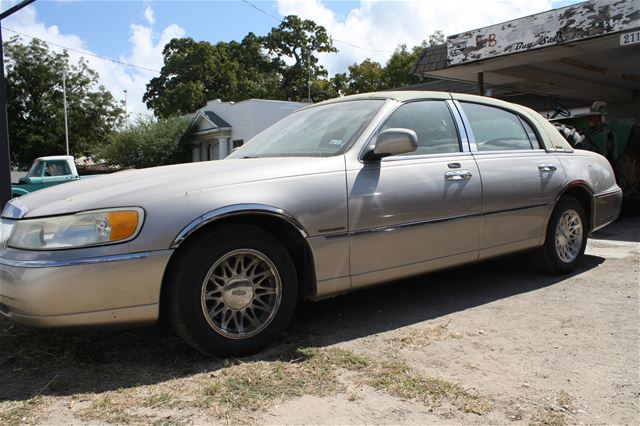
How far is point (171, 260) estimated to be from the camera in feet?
9.67

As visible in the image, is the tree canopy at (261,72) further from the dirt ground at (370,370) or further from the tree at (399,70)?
the dirt ground at (370,370)

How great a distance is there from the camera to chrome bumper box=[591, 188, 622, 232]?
536cm

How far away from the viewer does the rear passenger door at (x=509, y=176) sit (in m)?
4.29

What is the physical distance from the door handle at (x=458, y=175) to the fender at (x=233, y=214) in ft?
4.32

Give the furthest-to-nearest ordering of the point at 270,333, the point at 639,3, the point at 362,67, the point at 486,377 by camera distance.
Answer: the point at 362,67, the point at 639,3, the point at 270,333, the point at 486,377

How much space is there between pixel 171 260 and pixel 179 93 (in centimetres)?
4462

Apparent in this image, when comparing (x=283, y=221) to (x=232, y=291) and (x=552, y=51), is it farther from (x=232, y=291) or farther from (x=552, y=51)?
(x=552, y=51)

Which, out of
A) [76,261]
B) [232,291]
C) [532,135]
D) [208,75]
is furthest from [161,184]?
[208,75]

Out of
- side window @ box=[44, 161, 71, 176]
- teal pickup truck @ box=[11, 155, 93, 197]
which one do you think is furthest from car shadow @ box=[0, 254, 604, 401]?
side window @ box=[44, 161, 71, 176]

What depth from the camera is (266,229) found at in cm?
330

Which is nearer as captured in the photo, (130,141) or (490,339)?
(490,339)

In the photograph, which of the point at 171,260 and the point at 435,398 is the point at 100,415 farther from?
the point at 435,398

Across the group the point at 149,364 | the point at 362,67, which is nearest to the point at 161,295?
the point at 149,364

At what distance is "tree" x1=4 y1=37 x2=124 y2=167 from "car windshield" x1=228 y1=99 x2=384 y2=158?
123ft
